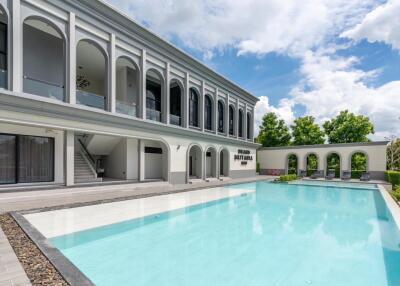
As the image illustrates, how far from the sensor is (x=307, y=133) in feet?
125

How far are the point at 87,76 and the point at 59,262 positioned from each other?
16.9m

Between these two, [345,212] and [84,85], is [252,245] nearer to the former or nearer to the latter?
[345,212]

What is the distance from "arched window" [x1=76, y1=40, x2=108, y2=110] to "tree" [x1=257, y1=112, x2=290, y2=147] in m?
27.7

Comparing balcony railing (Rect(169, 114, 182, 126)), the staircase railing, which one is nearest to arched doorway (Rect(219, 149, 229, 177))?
balcony railing (Rect(169, 114, 182, 126))

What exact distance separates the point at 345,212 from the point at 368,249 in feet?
17.2

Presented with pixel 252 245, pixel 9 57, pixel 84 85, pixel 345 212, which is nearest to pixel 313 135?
pixel 345 212

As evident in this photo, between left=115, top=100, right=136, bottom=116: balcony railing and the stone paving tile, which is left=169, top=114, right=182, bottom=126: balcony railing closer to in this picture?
left=115, top=100, right=136, bottom=116: balcony railing

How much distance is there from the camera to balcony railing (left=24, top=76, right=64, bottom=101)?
10.5m

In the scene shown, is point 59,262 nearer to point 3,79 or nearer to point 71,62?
point 3,79

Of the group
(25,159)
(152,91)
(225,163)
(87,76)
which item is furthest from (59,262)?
(225,163)

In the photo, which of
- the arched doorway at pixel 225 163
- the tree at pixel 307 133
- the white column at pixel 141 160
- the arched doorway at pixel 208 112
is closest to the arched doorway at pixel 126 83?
the white column at pixel 141 160

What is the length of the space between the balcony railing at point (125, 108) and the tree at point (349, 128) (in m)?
33.0

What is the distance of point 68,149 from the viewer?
11.7 meters

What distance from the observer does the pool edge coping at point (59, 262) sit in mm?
3396
